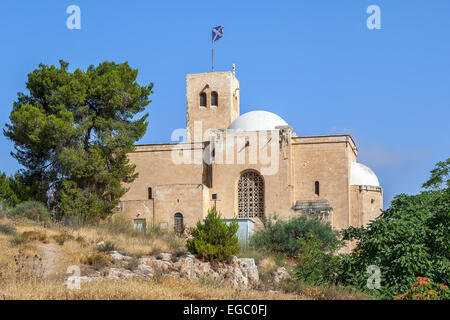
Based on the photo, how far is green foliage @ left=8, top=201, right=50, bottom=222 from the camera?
2269cm

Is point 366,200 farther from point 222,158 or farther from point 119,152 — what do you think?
point 119,152

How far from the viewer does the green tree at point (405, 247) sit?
12.0 meters

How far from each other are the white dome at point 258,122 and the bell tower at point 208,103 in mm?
2818

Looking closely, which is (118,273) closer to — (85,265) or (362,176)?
(85,265)

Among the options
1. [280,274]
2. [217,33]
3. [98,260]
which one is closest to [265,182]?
[280,274]

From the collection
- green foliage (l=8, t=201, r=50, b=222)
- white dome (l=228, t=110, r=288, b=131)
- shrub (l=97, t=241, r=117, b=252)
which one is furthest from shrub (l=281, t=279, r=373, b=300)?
white dome (l=228, t=110, r=288, b=131)

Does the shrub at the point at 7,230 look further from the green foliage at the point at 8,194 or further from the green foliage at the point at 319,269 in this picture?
the green foliage at the point at 8,194

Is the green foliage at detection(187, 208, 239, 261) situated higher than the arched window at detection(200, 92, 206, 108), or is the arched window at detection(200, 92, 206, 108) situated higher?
the arched window at detection(200, 92, 206, 108)

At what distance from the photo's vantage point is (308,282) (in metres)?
14.2

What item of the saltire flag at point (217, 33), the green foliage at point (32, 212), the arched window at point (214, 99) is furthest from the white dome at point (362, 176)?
the green foliage at point (32, 212)

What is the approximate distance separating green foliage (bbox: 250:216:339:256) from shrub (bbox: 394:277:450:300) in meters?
12.1

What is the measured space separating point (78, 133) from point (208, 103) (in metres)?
10.5

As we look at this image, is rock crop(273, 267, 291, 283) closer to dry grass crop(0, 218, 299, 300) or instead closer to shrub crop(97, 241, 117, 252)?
dry grass crop(0, 218, 299, 300)
